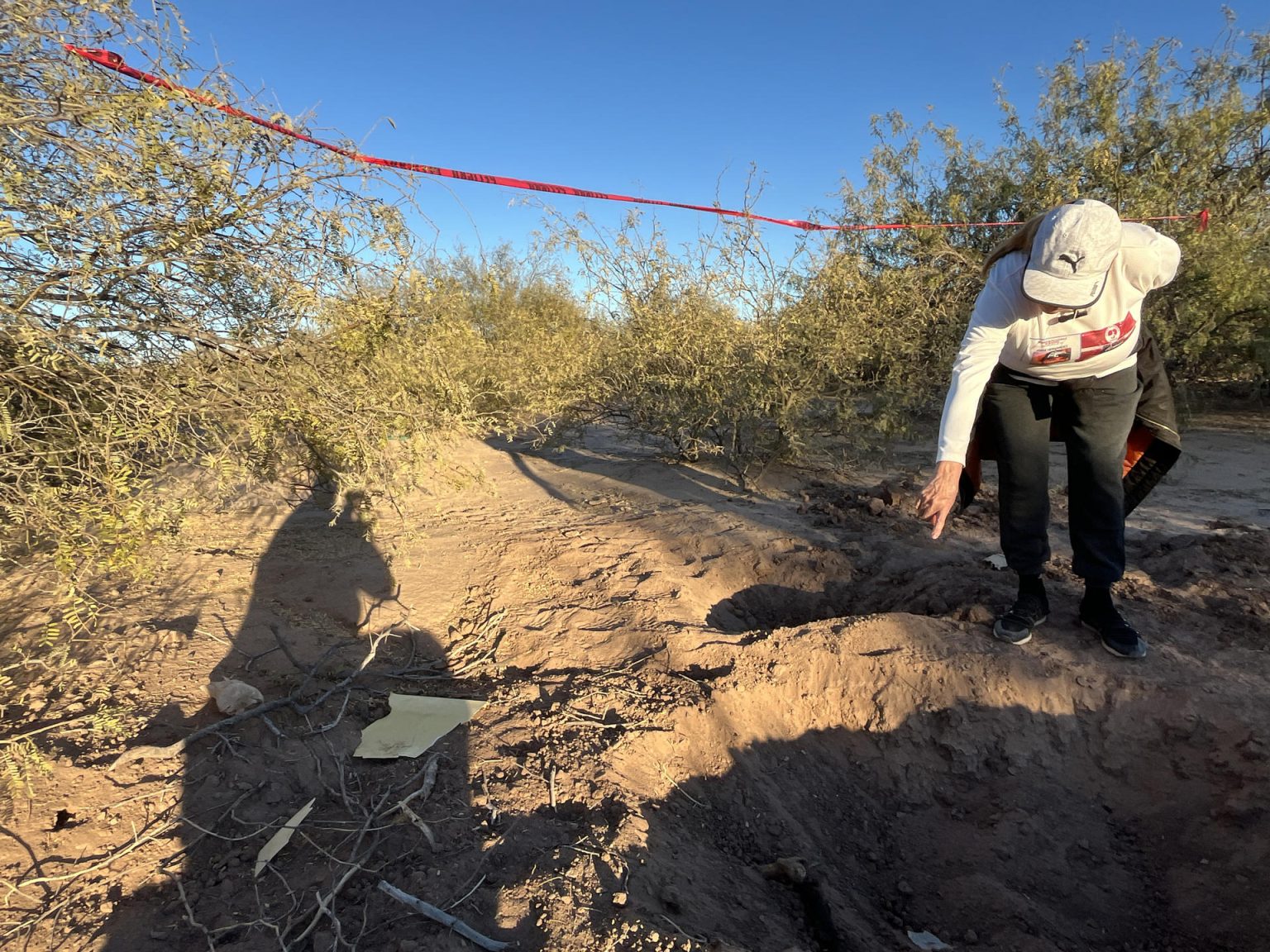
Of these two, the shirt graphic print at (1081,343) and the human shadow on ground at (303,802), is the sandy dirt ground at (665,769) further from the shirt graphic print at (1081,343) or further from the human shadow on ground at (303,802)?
the shirt graphic print at (1081,343)

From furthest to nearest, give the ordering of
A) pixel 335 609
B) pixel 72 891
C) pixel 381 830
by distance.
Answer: pixel 335 609 < pixel 381 830 < pixel 72 891

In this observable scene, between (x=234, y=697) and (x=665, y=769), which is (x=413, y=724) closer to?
(x=234, y=697)

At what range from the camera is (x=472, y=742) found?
246cm

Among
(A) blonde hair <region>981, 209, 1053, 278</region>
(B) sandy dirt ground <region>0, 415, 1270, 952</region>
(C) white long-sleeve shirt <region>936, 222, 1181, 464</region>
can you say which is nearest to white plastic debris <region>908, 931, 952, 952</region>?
(B) sandy dirt ground <region>0, 415, 1270, 952</region>

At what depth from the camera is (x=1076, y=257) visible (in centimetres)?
217

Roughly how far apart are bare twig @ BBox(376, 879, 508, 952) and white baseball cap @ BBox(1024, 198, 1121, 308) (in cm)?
251

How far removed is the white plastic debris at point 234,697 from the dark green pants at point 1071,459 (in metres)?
3.32

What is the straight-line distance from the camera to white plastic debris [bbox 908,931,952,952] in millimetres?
2105

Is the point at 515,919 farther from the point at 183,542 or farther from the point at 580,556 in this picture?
the point at 580,556

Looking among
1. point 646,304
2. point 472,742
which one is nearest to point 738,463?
point 646,304

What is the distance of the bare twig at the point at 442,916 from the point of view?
152cm

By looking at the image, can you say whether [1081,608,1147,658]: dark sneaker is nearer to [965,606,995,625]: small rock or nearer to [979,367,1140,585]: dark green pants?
[979,367,1140,585]: dark green pants

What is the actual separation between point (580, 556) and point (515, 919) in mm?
3112

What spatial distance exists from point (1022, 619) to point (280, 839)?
118 inches
